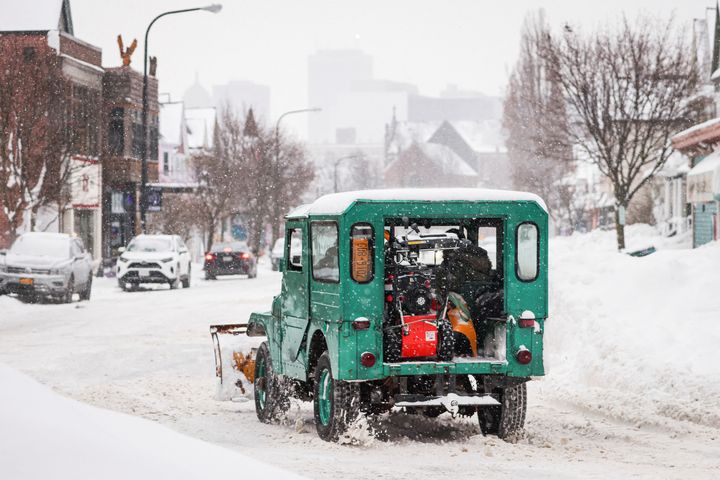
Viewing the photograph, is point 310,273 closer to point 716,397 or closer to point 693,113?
point 716,397

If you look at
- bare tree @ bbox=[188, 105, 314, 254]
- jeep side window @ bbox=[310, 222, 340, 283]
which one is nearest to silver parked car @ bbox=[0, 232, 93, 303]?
jeep side window @ bbox=[310, 222, 340, 283]

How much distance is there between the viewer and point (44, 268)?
106 ft

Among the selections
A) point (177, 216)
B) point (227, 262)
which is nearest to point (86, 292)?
point (227, 262)

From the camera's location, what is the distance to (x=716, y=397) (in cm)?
1300

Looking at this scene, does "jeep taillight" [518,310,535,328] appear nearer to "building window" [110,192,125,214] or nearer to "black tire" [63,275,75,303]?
"black tire" [63,275,75,303]

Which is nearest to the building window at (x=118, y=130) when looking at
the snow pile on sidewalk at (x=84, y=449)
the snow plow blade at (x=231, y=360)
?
the snow plow blade at (x=231, y=360)

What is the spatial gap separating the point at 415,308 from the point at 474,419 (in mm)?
2315

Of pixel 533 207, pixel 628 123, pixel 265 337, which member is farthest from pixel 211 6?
pixel 533 207

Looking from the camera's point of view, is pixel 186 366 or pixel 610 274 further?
pixel 610 274

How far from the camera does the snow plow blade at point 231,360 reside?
45.1 feet

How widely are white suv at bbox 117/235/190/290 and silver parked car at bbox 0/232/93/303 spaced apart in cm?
529

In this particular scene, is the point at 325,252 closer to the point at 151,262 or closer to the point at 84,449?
the point at 84,449

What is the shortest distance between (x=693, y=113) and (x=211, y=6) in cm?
1634

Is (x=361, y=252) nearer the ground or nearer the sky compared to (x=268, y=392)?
nearer the sky
